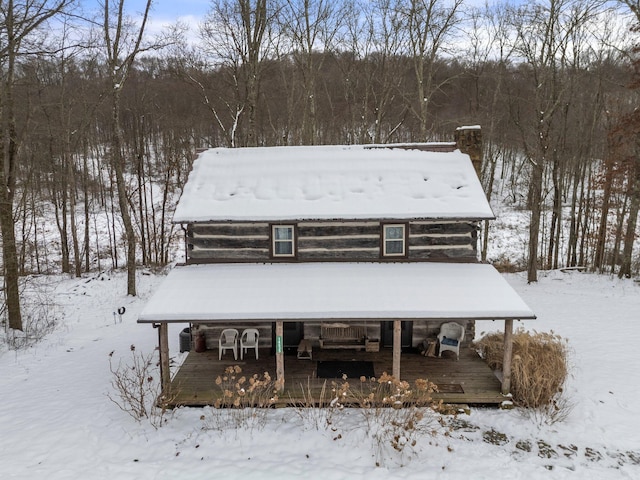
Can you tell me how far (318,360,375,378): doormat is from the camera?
11.1 meters

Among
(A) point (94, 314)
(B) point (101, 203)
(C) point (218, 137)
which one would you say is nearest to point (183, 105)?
(C) point (218, 137)

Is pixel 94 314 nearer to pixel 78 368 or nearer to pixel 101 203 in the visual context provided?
pixel 78 368

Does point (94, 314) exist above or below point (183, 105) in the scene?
below

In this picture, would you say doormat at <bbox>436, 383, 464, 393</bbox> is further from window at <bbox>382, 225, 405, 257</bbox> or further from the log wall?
window at <bbox>382, 225, 405, 257</bbox>

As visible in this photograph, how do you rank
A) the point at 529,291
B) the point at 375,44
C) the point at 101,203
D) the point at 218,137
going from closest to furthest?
the point at 529,291, the point at 375,44, the point at 101,203, the point at 218,137

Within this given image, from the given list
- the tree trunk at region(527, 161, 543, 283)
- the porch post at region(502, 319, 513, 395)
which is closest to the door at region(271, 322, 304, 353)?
the porch post at region(502, 319, 513, 395)

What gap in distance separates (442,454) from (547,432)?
2529 millimetres

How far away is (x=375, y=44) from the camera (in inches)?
952

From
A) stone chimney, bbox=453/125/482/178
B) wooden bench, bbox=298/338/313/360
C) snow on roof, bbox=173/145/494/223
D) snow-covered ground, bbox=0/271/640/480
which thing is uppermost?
stone chimney, bbox=453/125/482/178

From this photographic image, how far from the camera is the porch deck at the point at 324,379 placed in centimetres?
994

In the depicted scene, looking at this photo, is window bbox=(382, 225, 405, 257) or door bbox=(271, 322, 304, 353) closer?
window bbox=(382, 225, 405, 257)

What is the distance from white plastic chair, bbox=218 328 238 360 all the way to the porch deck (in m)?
0.26

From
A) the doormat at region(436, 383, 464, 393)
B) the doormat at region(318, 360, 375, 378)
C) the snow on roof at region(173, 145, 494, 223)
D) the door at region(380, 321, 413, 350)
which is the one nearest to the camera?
the doormat at region(436, 383, 464, 393)

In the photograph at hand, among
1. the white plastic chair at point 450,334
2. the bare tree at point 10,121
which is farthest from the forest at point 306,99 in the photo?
the white plastic chair at point 450,334
